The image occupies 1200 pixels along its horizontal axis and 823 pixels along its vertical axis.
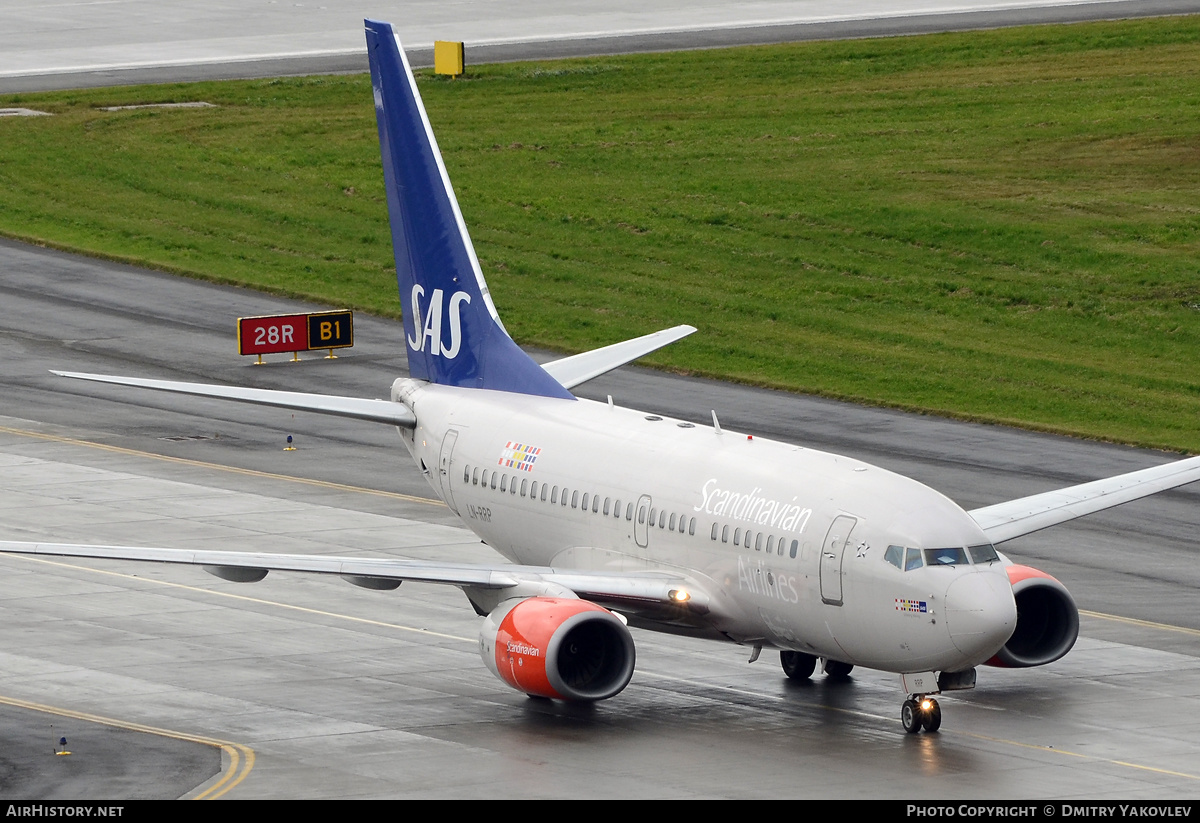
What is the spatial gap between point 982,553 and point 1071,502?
24.4ft

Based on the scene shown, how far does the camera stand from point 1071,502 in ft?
139

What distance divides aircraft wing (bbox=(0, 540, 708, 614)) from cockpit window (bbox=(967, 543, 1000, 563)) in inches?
207

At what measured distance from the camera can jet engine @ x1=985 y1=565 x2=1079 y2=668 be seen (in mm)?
39312

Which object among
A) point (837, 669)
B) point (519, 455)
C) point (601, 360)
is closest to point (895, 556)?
point (837, 669)

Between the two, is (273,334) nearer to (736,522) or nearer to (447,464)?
(447,464)

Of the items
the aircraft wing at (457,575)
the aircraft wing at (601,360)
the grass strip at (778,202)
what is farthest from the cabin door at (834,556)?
the grass strip at (778,202)

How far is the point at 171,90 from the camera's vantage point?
11081 cm

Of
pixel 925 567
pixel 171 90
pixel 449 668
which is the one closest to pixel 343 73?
pixel 171 90

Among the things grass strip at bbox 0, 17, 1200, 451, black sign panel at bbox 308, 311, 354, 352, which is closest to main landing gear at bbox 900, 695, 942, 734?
grass strip at bbox 0, 17, 1200, 451

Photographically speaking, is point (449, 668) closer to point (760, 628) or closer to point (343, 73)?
point (760, 628)

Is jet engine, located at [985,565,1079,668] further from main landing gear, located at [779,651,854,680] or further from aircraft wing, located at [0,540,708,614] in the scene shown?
aircraft wing, located at [0,540,708,614]

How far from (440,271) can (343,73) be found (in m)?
71.4

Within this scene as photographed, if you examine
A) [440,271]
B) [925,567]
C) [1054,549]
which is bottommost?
[1054,549]

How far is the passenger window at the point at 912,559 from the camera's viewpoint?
34844 millimetres
